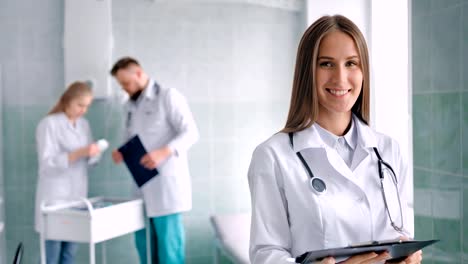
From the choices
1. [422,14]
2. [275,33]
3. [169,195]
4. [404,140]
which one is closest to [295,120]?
[422,14]

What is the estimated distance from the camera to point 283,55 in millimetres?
4633

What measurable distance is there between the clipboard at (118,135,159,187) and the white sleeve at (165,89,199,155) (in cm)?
21

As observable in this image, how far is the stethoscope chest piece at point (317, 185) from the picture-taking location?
1.46 meters

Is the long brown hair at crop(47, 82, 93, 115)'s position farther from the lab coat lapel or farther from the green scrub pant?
the lab coat lapel

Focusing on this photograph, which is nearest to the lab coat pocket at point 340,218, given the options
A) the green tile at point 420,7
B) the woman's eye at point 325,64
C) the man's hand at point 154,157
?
the woman's eye at point 325,64

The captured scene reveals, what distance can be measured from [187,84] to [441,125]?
313 cm

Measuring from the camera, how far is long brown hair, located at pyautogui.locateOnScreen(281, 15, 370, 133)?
150 centimetres

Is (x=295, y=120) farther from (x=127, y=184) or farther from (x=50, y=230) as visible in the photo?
(x=127, y=184)

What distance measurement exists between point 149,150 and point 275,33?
1557mm

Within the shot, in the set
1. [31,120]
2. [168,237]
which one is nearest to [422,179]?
[168,237]

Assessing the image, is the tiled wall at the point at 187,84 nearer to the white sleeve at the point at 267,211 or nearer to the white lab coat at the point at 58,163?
the white lab coat at the point at 58,163

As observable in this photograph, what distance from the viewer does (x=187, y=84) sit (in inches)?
175

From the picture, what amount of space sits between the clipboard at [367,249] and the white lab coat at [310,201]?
12 centimetres

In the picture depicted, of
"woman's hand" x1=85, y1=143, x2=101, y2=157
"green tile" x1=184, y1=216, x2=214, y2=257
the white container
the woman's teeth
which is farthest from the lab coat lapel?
"green tile" x1=184, y1=216, x2=214, y2=257
